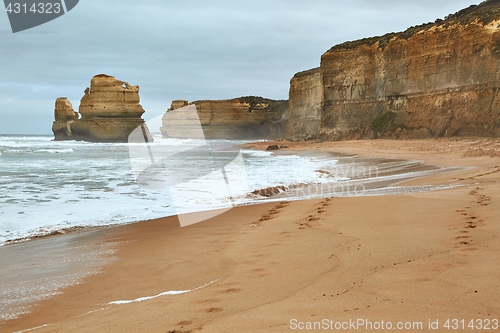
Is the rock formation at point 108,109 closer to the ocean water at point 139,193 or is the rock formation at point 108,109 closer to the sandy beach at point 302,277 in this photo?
the ocean water at point 139,193

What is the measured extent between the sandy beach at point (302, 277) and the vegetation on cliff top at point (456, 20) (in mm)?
20016

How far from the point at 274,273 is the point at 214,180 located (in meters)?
6.97

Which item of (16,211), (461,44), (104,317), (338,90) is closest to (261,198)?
(16,211)

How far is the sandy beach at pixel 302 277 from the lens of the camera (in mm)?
2010

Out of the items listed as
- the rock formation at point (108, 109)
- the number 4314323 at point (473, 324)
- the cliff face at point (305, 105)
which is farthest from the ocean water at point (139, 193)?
the rock formation at point (108, 109)

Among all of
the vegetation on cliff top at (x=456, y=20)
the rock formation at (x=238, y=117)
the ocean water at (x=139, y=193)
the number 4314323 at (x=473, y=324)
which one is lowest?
the ocean water at (x=139, y=193)

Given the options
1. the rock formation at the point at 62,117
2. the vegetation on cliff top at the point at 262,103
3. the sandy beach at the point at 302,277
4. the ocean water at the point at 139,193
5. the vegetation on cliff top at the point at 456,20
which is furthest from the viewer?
the vegetation on cliff top at the point at 262,103

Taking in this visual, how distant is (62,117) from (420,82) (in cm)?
4833

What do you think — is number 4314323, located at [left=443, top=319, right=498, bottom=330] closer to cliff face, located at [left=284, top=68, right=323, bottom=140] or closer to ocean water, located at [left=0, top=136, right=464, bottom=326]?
ocean water, located at [left=0, top=136, right=464, bottom=326]

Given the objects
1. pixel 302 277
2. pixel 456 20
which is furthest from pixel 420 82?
pixel 302 277

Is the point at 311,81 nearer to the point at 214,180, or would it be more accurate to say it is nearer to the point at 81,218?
the point at 214,180

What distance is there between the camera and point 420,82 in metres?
25.1

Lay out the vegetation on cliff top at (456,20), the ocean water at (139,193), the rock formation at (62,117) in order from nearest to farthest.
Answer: the ocean water at (139,193), the vegetation on cliff top at (456,20), the rock formation at (62,117)

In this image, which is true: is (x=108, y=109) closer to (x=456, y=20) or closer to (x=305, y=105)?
(x=305, y=105)
